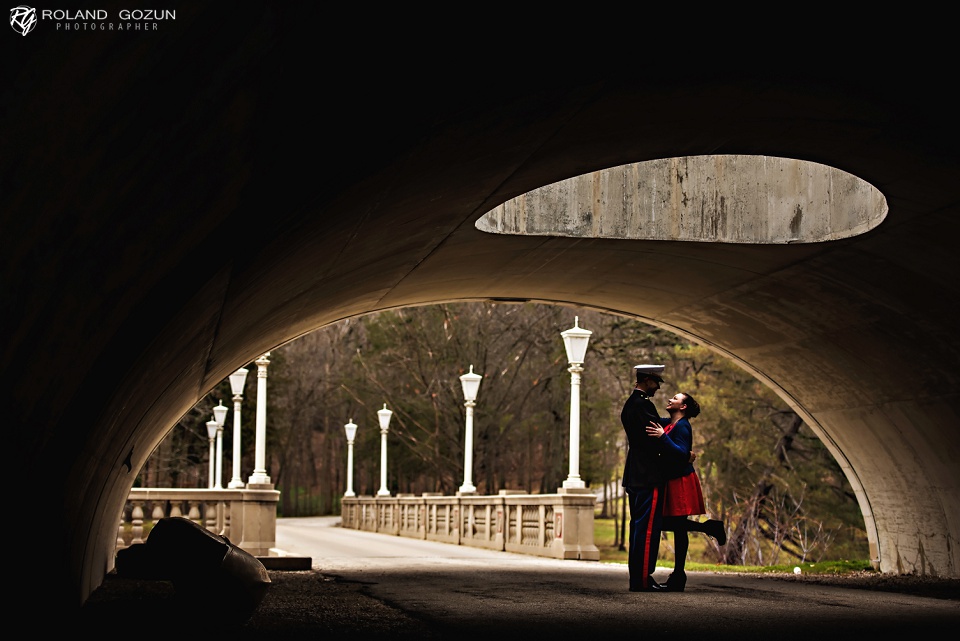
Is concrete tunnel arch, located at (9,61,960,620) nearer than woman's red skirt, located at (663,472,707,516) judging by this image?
Yes

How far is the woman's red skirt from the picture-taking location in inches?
396

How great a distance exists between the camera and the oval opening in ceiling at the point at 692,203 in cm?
1062

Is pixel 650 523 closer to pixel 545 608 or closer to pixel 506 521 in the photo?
pixel 545 608

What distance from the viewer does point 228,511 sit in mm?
18938

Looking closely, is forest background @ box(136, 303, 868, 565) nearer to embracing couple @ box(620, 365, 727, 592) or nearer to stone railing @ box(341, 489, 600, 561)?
stone railing @ box(341, 489, 600, 561)

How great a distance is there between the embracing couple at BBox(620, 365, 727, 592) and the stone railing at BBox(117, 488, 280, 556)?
9.19 metres

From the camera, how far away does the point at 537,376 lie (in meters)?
44.2

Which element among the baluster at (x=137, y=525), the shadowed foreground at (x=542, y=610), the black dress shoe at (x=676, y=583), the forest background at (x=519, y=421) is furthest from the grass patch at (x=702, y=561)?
the baluster at (x=137, y=525)

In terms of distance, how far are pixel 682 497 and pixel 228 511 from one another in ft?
34.9

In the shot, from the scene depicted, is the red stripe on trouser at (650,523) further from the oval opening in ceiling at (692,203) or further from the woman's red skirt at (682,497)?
the oval opening in ceiling at (692,203)

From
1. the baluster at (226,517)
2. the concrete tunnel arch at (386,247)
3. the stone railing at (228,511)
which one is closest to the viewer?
the concrete tunnel arch at (386,247)

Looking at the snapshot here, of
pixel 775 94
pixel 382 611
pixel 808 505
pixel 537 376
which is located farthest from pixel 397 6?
pixel 537 376

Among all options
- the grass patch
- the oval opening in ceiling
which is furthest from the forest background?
the oval opening in ceiling

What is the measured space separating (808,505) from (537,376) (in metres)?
18.5
